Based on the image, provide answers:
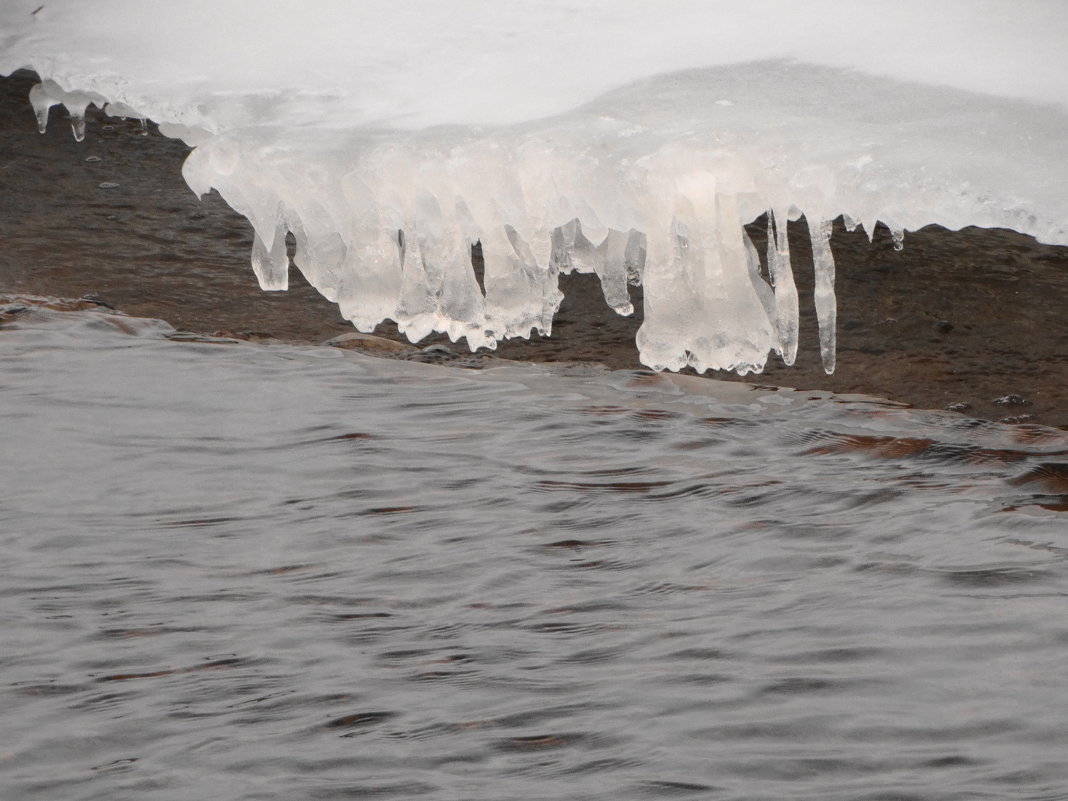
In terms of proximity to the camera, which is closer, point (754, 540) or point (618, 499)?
point (754, 540)

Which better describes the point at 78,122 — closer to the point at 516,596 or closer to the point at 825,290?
the point at 825,290

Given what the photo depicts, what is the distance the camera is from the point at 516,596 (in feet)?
9.14

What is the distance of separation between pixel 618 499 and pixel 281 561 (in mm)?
875

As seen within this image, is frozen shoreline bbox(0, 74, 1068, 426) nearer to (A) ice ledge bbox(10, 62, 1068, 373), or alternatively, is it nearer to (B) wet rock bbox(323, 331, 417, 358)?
(B) wet rock bbox(323, 331, 417, 358)

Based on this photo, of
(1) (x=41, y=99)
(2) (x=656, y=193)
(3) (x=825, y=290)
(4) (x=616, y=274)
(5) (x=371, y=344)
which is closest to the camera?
(3) (x=825, y=290)

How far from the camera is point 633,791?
2.06 m

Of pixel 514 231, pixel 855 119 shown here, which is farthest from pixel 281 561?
pixel 855 119

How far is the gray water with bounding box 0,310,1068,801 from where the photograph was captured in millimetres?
2143

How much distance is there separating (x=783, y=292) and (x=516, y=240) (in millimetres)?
1014

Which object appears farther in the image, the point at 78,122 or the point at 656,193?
the point at 78,122

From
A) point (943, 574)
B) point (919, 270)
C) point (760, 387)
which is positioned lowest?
point (943, 574)

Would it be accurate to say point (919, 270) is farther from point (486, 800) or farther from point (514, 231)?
point (486, 800)

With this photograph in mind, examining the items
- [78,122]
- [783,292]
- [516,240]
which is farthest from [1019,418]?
[78,122]

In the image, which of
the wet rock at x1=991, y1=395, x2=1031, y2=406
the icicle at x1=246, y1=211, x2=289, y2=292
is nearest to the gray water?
the wet rock at x1=991, y1=395, x2=1031, y2=406
